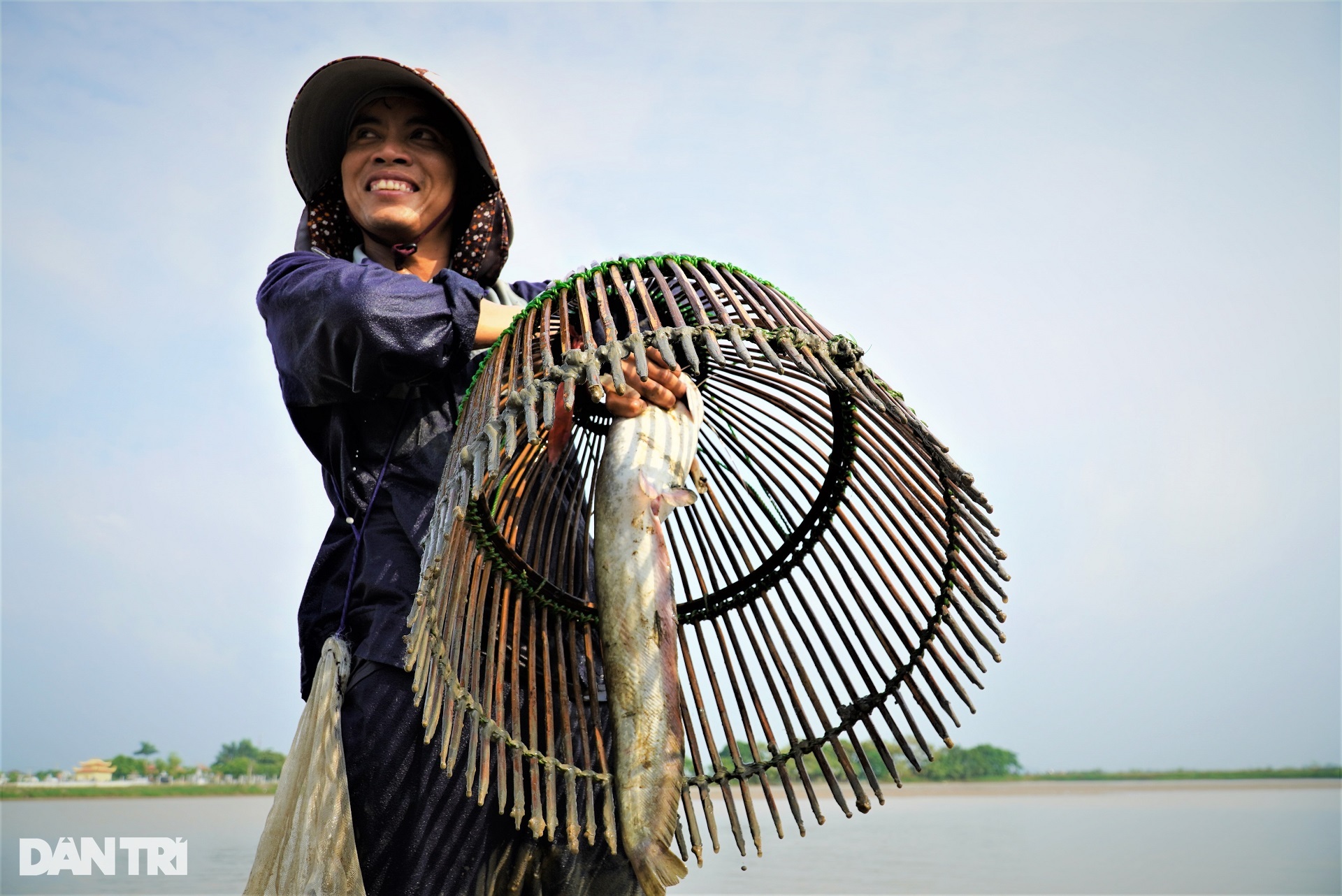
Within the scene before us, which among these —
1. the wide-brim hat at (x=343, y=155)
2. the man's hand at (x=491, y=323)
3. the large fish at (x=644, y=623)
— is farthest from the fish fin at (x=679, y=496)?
the wide-brim hat at (x=343, y=155)

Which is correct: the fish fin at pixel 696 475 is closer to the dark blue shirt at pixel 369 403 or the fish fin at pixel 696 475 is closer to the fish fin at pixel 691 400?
the fish fin at pixel 691 400

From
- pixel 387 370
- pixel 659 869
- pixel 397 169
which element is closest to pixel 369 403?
pixel 387 370

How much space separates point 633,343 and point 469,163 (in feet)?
3.33

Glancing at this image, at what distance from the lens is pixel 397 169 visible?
6.41 ft

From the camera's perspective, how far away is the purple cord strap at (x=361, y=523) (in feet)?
5.58

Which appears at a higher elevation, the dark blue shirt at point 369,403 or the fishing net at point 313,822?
the dark blue shirt at point 369,403

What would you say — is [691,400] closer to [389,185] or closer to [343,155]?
[389,185]

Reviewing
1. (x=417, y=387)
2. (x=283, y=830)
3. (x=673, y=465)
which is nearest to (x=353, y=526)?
(x=417, y=387)

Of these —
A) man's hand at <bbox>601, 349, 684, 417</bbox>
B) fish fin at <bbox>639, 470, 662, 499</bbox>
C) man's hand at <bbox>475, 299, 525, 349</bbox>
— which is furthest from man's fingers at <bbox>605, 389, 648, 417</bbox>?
man's hand at <bbox>475, 299, 525, 349</bbox>

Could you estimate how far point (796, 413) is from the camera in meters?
1.85

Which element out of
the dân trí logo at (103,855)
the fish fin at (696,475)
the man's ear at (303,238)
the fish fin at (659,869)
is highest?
the man's ear at (303,238)

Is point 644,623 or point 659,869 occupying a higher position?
point 644,623

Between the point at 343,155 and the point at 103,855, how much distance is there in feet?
7.46

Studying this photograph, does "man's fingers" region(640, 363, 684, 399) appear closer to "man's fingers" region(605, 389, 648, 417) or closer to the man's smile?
"man's fingers" region(605, 389, 648, 417)
